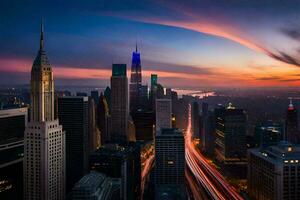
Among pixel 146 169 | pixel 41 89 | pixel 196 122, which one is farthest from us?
pixel 196 122

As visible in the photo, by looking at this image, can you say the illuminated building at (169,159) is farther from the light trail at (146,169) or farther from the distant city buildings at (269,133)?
the distant city buildings at (269,133)

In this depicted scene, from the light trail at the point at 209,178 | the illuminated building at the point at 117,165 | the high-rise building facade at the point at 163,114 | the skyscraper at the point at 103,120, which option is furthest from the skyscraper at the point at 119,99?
the illuminated building at the point at 117,165

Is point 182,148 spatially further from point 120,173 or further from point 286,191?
point 286,191

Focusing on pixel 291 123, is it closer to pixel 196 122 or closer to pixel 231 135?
pixel 231 135

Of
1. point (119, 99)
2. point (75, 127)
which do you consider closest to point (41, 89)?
point (75, 127)

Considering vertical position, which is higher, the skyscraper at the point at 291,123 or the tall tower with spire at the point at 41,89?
the tall tower with spire at the point at 41,89

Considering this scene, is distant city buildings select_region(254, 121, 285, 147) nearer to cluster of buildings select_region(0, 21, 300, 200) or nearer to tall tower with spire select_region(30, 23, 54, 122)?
cluster of buildings select_region(0, 21, 300, 200)
